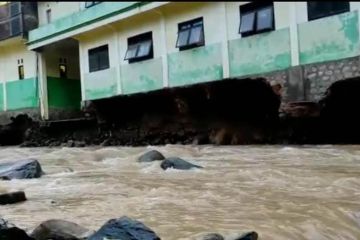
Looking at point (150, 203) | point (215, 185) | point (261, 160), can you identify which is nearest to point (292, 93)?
point (261, 160)

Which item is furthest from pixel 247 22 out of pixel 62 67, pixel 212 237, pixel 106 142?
pixel 62 67

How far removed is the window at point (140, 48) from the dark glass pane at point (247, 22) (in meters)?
3.80

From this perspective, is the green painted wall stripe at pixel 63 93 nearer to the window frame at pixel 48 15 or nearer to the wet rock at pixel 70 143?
the window frame at pixel 48 15

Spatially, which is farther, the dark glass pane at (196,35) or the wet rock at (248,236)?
the dark glass pane at (196,35)

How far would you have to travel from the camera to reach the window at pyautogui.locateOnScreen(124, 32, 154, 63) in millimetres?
15985

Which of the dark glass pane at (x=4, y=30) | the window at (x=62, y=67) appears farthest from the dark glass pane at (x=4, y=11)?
the window at (x=62, y=67)

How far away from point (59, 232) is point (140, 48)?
1281 centimetres

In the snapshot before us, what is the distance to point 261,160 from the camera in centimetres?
959

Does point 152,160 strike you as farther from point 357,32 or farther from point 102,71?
point 102,71

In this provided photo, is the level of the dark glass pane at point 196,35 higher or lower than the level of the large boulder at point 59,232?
higher

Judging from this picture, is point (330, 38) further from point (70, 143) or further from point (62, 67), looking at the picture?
point (62, 67)

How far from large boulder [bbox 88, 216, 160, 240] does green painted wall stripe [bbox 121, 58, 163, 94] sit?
38.3 feet

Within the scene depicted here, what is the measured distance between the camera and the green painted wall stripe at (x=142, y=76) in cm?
1555

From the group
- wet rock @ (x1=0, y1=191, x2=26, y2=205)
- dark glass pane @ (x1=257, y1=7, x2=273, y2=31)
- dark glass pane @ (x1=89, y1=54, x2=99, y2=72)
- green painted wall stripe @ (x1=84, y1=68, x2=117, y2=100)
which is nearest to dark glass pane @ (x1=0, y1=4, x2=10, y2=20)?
dark glass pane @ (x1=89, y1=54, x2=99, y2=72)
